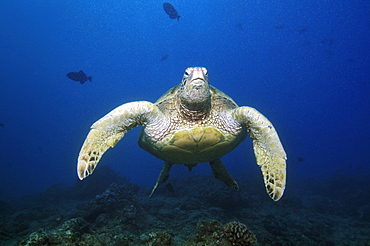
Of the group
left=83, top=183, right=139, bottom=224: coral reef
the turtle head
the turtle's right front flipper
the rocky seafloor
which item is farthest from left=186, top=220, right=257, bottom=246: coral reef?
left=83, top=183, right=139, bottom=224: coral reef

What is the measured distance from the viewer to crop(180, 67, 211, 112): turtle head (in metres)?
2.84

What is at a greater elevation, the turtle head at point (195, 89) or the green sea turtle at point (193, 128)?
the turtle head at point (195, 89)

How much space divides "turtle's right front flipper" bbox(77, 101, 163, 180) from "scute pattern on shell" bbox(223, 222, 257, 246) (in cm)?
224

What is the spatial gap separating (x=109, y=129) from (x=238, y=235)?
271 centimetres

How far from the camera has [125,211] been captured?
548 cm

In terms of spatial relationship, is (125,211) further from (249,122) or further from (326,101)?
(326,101)

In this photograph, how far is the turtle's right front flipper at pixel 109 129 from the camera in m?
2.68

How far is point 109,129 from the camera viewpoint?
9.60 ft

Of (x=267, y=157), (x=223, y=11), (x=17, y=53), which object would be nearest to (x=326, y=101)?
(x=223, y=11)

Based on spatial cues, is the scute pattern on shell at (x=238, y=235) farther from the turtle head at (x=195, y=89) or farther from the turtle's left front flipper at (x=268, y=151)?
the turtle head at (x=195, y=89)

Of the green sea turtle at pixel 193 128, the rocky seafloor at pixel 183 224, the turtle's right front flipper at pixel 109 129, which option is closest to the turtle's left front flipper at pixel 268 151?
the green sea turtle at pixel 193 128

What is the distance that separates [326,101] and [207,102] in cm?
12633

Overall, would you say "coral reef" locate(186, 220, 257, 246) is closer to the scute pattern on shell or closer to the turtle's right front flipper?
the scute pattern on shell

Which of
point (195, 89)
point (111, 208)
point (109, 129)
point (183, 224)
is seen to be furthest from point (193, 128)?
point (111, 208)
